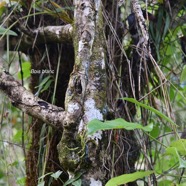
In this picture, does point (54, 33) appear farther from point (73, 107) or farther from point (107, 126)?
point (107, 126)

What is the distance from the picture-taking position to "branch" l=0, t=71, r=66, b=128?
0.90 meters

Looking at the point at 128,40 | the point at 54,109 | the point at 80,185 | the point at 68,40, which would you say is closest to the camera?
the point at 80,185

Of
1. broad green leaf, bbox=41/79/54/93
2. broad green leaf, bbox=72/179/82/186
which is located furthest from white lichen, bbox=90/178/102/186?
broad green leaf, bbox=41/79/54/93

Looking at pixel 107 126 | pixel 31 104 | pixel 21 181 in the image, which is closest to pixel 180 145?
pixel 107 126

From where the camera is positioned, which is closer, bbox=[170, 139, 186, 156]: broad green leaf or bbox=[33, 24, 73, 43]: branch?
bbox=[170, 139, 186, 156]: broad green leaf

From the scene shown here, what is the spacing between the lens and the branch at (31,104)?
90 cm

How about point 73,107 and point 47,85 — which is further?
point 47,85

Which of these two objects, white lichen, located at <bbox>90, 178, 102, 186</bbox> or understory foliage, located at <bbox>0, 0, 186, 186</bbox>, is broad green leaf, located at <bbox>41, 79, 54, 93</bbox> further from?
white lichen, located at <bbox>90, 178, 102, 186</bbox>

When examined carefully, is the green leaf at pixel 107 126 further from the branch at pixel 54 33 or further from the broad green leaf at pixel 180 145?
the branch at pixel 54 33

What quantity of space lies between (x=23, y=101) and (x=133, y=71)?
386mm

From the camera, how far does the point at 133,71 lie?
1.18m

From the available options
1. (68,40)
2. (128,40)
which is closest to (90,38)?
(68,40)

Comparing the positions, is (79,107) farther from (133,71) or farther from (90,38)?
(133,71)

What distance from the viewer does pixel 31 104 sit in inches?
36.8
